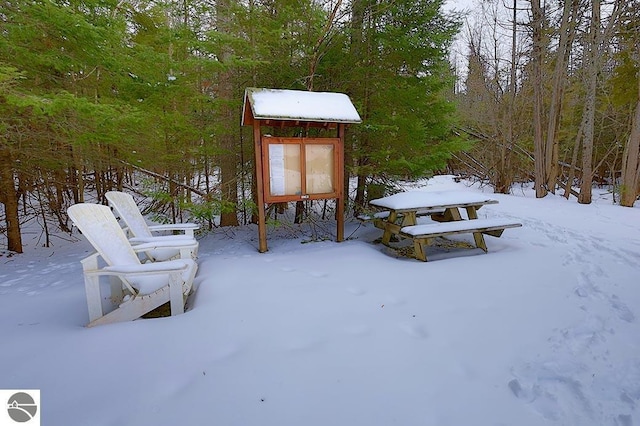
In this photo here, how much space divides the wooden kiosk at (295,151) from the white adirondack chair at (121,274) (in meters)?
2.13

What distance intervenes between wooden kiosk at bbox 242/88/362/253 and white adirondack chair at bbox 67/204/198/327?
2.13m

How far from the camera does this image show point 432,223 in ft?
17.2

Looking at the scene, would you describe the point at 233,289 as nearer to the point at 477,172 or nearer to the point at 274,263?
the point at 274,263

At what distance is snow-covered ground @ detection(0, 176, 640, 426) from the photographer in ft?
5.72

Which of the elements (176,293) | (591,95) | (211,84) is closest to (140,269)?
(176,293)

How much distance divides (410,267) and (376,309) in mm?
1416

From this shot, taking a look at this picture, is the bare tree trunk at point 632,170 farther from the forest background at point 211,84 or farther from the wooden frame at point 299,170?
the wooden frame at point 299,170

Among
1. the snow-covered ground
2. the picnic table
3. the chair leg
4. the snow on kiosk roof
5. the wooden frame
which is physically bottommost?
the snow-covered ground

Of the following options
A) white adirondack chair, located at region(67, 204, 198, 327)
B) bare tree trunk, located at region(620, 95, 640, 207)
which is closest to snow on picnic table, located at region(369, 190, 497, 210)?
white adirondack chair, located at region(67, 204, 198, 327)

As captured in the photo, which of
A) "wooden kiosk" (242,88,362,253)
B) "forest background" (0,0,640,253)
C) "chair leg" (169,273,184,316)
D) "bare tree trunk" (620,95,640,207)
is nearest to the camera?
"chair leg" (169,273,184,316)

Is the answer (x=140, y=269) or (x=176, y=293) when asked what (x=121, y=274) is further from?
(x=176, y=293)

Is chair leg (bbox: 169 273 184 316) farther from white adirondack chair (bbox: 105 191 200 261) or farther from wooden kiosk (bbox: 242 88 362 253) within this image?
wooden kiosk (bbox: 242 88 362 253)

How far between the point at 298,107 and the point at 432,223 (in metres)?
2.79

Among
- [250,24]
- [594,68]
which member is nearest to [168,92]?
[250,24]
